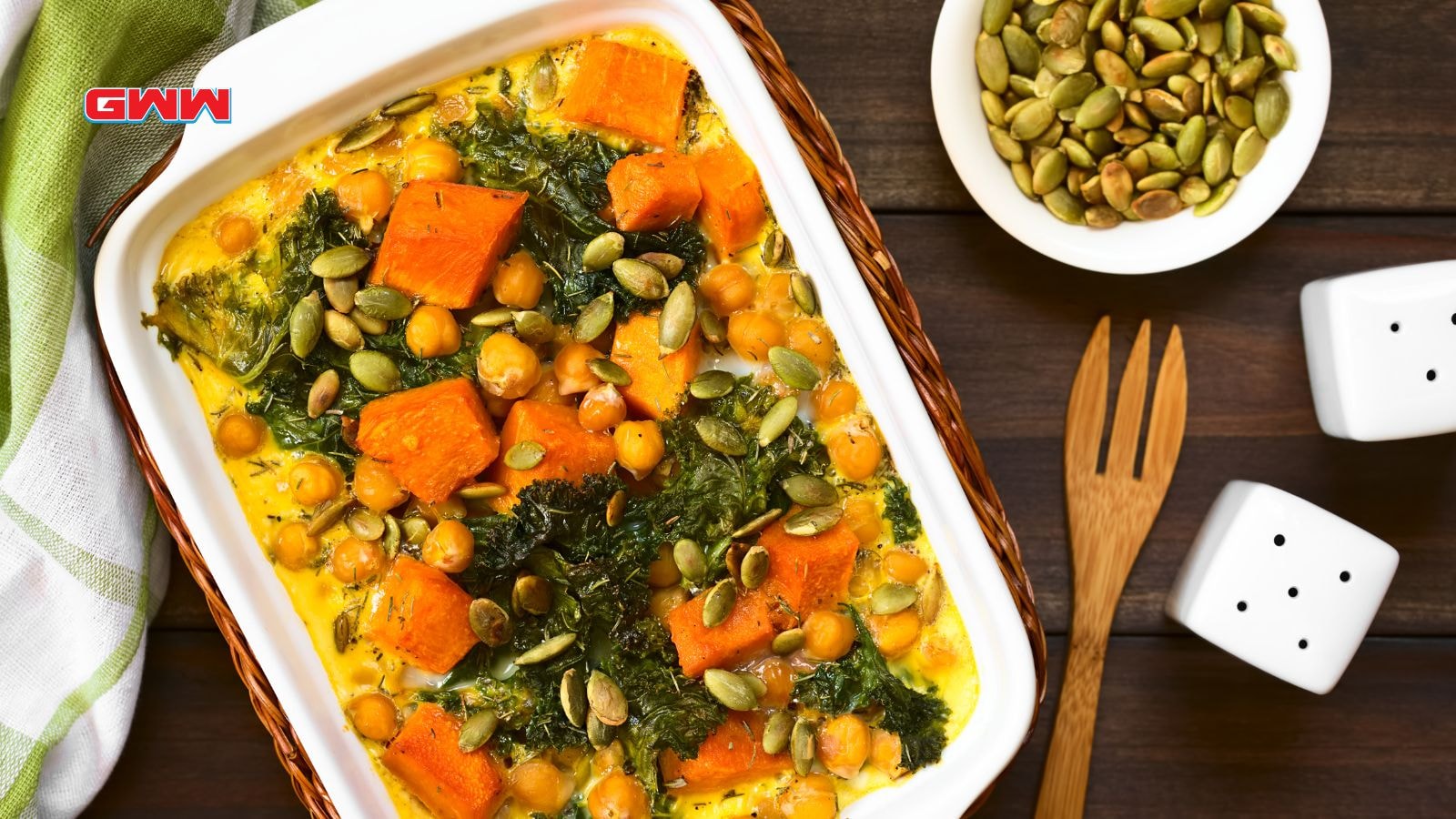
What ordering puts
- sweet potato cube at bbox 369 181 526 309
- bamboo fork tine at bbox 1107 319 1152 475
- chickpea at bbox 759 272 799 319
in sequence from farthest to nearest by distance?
bamboo fork tine at bbox 1107 319 1152 475
chickpea at bbox 759 272 799 319
sweet potato cube at bbox 369 181 526 309

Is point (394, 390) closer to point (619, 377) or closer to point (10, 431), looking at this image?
point (619, 377)

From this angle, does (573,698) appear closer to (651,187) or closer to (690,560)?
(690,560)

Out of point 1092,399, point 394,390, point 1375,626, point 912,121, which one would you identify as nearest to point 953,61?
point 912,121

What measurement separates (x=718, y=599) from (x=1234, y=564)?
103 cm

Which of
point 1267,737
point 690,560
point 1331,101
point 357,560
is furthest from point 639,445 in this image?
point 1331,101

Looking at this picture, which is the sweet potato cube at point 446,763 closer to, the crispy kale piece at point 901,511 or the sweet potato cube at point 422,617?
the sweet potato cube at point 422,617

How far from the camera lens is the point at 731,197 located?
1.93 meters

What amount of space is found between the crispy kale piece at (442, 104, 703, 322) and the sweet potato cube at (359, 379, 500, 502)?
0.28 metres

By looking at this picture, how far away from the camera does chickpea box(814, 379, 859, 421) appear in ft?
6.45

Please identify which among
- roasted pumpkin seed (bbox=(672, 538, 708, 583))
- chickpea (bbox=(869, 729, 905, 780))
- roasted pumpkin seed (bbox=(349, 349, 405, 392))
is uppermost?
roasted pumpkin seed (bbox=(349, 349, 405, 392))

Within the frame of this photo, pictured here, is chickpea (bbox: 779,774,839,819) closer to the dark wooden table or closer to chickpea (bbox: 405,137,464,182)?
the dark wooden table

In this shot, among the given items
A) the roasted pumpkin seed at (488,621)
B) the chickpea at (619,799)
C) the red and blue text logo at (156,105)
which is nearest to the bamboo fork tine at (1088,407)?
the chickpea at (619,799)

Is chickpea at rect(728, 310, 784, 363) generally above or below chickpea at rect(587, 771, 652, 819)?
above

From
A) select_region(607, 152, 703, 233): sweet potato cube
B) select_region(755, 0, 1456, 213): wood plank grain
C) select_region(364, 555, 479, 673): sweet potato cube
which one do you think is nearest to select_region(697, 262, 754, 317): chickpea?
select_region(607, 152, 703, 233): sweet potato cube
